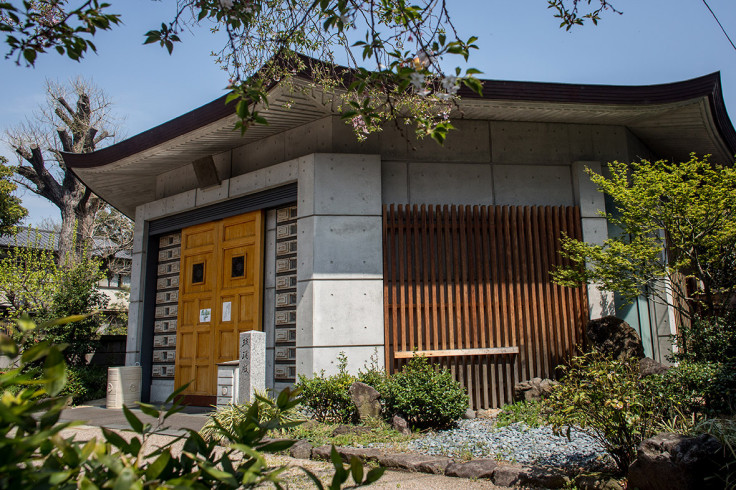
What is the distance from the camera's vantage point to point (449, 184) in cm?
925

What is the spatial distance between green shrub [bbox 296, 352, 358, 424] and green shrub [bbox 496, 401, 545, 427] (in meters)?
1.87

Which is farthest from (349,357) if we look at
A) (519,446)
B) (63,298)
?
(63,298)

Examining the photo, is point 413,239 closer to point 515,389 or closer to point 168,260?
point 515,389

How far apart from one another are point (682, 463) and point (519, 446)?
2.13 m

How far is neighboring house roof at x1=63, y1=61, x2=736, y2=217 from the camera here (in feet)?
28.0

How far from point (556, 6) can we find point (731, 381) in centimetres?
357

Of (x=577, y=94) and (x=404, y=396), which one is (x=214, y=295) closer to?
(x=404, y=396)

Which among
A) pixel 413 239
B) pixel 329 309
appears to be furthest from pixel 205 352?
pixel 413 239

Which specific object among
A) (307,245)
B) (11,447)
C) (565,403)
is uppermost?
(307,245)

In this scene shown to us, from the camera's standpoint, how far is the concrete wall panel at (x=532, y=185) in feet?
30.8

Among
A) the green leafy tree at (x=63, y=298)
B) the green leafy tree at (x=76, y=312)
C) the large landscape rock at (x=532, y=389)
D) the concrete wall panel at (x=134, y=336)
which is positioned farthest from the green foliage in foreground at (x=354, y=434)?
the green leafy tree at (x=76, y=312)

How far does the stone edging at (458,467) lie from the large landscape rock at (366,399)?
1.30m

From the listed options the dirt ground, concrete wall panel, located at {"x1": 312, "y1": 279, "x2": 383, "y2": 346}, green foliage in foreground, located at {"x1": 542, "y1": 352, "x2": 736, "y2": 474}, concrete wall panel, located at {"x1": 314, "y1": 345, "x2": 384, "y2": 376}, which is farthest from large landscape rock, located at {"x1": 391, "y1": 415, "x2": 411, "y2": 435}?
green foliage in foreground, located at {"x1": 542, "y1": 352, "x2": 736, "y2": 474}

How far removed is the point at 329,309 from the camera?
27.5ft
